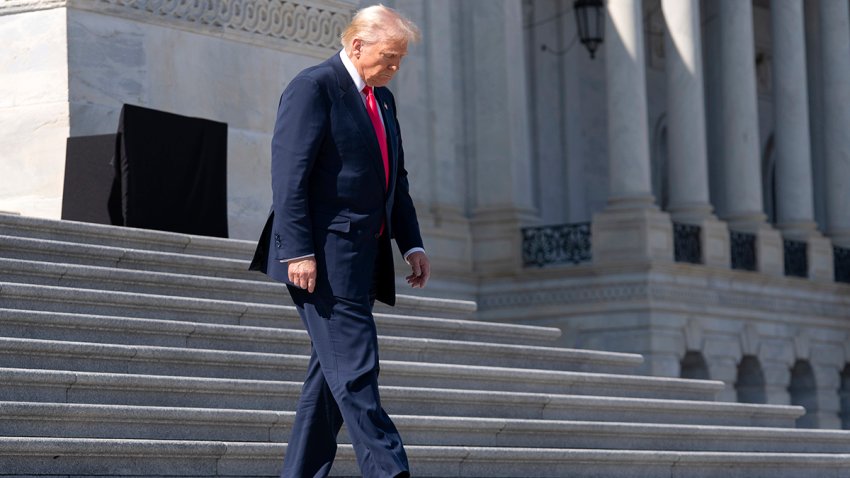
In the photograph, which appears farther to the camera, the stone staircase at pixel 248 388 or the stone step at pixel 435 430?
the stone staircase at pixel 248 388

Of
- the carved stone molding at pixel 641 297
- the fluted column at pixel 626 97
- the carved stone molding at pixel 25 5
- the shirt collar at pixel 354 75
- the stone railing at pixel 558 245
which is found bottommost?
the carved stone molding at pixel 641 297

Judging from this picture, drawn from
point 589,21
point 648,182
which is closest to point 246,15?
point 648,182

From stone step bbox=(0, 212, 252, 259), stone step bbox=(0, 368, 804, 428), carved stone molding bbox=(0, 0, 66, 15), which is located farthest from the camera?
carved stone molding bbox=(0, 0, 66, 15)

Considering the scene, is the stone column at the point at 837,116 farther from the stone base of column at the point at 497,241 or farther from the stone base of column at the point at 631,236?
the stone base of column at the point at 497,241

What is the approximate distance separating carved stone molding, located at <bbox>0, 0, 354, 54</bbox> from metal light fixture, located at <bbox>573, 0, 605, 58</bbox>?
14350 millimetres

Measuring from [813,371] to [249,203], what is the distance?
1902 centimetres

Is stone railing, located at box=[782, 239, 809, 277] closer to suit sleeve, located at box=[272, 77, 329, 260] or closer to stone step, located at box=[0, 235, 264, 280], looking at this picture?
stone step, located at box=[0, 235, 264, 280]

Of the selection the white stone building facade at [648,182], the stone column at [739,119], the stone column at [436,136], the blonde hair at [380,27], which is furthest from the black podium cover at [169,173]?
the stone column at [739,119]

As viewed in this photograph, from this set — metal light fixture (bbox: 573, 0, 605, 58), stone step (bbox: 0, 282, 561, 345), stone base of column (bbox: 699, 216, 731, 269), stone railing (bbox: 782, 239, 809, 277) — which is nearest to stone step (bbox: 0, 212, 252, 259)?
stone step (bbox: 0, 282, 561, 345)

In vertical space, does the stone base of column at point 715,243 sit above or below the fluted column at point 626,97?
below

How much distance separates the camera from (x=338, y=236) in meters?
8.68

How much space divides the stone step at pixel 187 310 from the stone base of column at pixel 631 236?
15.7 meters

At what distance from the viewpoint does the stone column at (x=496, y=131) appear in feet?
102

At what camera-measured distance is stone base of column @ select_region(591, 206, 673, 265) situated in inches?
1197
